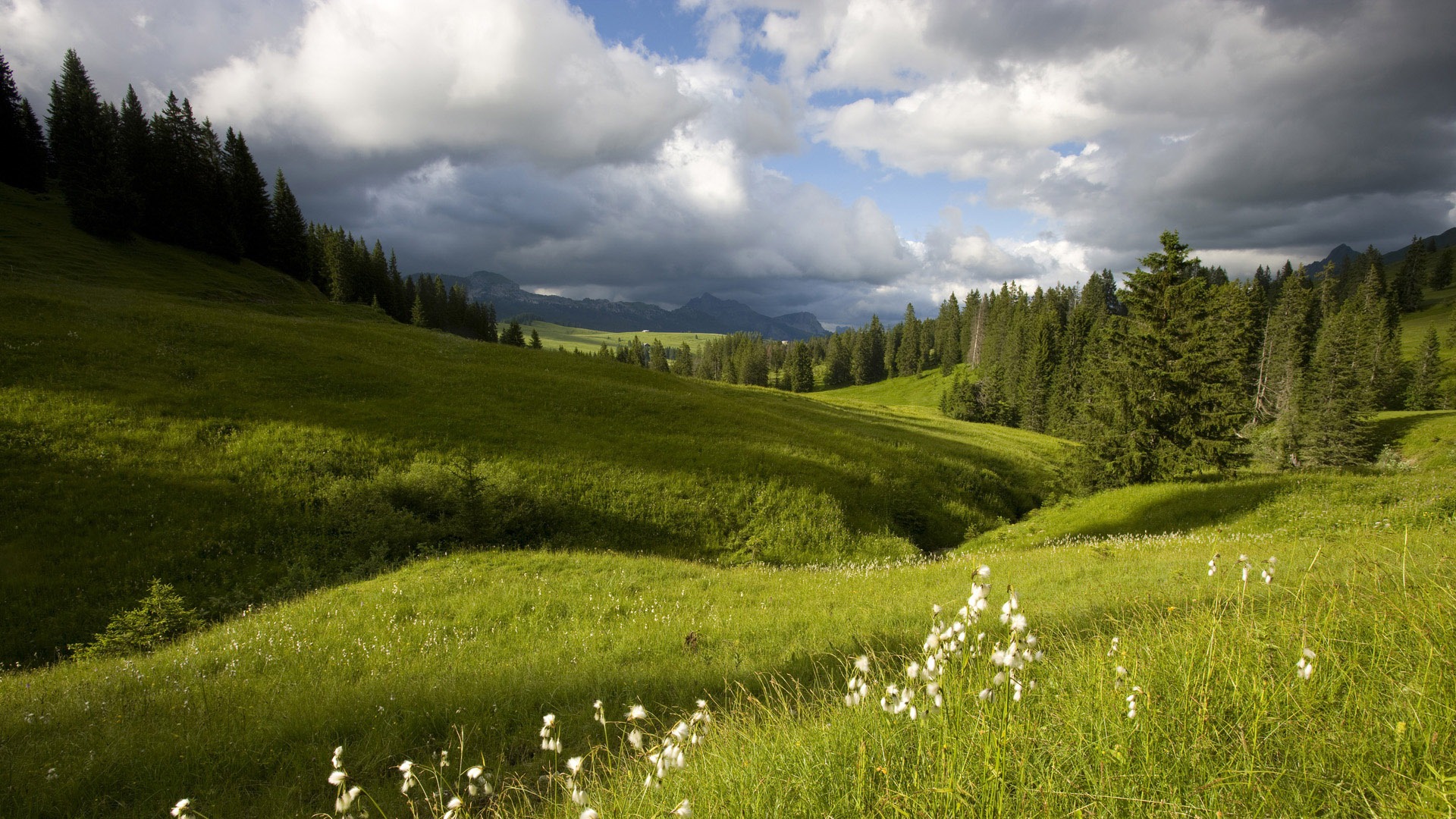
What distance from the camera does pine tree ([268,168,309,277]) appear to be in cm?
7575

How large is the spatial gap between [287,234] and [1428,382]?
563 ft

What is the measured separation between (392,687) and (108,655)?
257 inches

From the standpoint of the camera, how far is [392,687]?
268 inches

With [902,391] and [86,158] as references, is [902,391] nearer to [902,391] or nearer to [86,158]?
[902,391]

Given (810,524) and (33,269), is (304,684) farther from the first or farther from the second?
(33,269)

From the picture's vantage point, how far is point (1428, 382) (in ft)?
269

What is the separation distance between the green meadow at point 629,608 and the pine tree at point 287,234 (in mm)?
54420

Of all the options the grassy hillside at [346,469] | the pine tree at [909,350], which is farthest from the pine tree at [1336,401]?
the pine tree at [909,350]

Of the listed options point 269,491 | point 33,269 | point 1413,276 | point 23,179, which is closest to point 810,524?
point 269,491

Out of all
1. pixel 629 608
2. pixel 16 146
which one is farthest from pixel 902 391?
pixel 16 146

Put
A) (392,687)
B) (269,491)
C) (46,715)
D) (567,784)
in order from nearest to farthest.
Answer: (567,784), (46,715), (392,687), (269,491)

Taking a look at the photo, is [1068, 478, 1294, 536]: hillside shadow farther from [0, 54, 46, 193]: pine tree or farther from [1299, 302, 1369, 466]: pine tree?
[0, 54, 46, 193]: pine tree

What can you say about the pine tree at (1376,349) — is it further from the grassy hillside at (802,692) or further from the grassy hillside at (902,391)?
the grassy hillside at (802,692)

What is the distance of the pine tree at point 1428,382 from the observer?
80.9m
